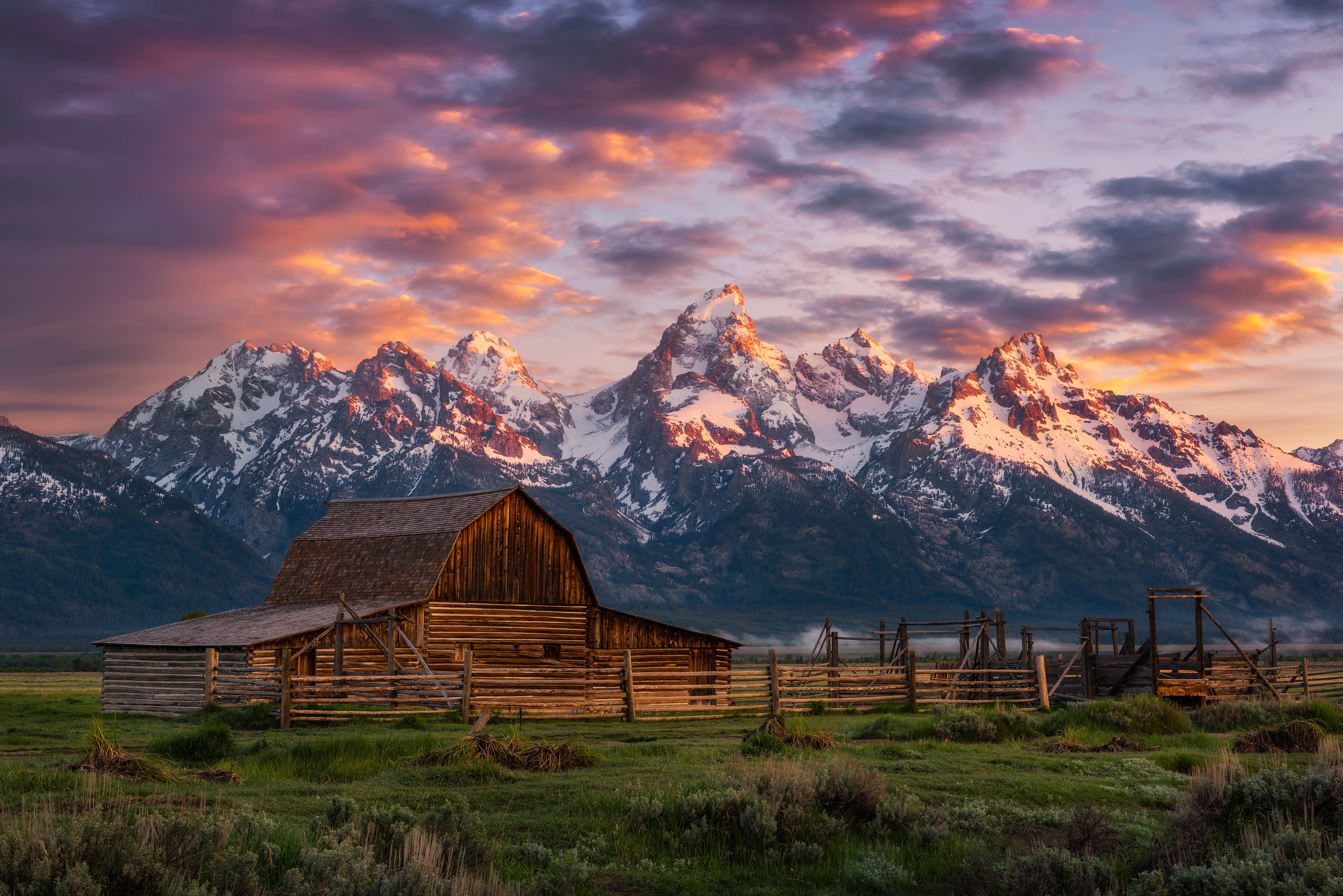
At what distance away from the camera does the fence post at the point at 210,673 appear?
3628 cm

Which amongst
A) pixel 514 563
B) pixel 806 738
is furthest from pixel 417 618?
pixel 806 738

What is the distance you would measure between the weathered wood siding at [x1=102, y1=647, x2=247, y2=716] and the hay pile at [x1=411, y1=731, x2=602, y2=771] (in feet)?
69.6

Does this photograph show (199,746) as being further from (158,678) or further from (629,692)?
(158,678)

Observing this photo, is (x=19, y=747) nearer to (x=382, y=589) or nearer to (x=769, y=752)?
(x=769, y=752)

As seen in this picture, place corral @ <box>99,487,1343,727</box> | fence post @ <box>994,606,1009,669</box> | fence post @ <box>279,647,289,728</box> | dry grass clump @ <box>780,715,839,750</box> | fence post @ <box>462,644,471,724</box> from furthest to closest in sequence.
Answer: fence post @ <box>994,606,1009,669</box> → corral @ <box>99,487,1343,727</box> → fence post @ <box>462,644,471,724</box> → fence post @ <box>279,647,289,728</box> → dry grass clump @ <box>780,715,839,750</box>

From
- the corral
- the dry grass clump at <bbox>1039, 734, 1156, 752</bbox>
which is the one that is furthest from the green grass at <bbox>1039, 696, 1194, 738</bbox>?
the corral

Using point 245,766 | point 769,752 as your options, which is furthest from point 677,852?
point 245,766

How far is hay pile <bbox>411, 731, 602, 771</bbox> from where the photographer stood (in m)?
17.6

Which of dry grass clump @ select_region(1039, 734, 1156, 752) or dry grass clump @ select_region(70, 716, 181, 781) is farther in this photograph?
dry grass clump @ select_region(1039, 734, 1156, 752)

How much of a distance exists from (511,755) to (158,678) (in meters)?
24.9

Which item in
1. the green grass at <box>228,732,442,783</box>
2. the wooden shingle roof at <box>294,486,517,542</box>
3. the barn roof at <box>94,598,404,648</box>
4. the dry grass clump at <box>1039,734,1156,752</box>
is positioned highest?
the wooden shingle roof at <box>294,486,517,542</box>

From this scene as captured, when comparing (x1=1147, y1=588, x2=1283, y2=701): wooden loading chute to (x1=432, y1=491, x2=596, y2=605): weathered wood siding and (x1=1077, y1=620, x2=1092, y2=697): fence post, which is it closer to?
(x1=1077, y1=620, x2=1092, y2=697): fence post

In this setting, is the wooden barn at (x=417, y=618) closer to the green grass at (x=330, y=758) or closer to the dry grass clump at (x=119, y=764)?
the green grass at (x=330, y=758)

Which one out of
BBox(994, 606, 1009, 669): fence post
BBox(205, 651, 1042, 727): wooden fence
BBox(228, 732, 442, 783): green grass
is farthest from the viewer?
BBox(994, 606, 1009, 669): fence post
